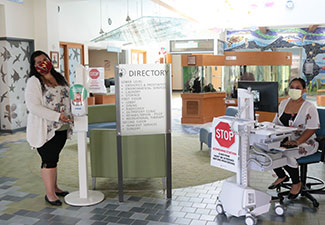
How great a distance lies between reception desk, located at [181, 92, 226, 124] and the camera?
383 inches

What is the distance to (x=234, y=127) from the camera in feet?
11.3

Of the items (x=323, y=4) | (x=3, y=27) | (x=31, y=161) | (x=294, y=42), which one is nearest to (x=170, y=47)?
(x=294, y=42)

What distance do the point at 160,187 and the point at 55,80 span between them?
1.85 m

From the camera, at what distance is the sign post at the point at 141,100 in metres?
3.97

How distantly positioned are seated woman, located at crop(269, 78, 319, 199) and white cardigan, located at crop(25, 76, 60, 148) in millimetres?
2532

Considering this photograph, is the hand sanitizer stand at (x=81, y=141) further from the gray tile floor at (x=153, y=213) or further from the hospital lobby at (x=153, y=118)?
the gray tile floor at (x=153, y=213)

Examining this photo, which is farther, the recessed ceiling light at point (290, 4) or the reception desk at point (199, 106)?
the recessed ceiling light at point (290, 4)

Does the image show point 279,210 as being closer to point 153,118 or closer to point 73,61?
point 153,118

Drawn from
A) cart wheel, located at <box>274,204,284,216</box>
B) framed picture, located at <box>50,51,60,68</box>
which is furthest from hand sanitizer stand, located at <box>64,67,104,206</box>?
framed picture, located at <box>50,51,60,68</box>

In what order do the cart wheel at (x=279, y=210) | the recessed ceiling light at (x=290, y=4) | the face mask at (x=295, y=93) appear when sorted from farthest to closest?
1. the recessed ceiling light at (x=290, y=4)
2. the face mask at (x=295, y=93)
3. the cart wheel at (x=279, y=210)

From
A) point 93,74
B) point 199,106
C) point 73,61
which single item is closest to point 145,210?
point 93,74

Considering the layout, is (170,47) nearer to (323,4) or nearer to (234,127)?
(323,4)

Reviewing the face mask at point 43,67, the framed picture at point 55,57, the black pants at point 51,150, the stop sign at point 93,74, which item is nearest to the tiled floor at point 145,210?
the black pants at point 51,150

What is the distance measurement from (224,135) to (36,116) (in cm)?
193
